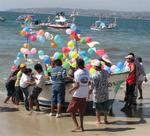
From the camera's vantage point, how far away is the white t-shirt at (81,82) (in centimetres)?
930

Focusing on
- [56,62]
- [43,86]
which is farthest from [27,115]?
[56,62]

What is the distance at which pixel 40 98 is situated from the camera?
38.6ft

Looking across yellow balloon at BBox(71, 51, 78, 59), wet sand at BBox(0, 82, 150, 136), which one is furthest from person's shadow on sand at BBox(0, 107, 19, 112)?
yellow balloon at BBox(71, 51, 78, 59)

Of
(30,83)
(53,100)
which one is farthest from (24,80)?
(53,100)

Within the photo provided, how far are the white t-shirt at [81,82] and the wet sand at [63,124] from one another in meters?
0.80

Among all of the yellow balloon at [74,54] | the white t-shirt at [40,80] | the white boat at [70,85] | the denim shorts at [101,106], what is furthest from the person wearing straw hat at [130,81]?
the white t-shirt at [40,80]

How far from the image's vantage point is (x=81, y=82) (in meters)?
9.34

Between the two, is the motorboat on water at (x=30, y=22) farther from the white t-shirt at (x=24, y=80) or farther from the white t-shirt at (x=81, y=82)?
the white t-shirt at (x=81, y=82)

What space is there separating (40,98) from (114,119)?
7.03ft

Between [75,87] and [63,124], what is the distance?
1.29 metres

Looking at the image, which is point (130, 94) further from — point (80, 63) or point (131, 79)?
point (80, 63)

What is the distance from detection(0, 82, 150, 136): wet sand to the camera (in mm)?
9375

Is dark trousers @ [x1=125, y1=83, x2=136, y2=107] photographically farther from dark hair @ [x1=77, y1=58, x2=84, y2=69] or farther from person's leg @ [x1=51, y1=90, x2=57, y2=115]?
dark hair @ [x1=77, y1=58, x2=84, y2=69]

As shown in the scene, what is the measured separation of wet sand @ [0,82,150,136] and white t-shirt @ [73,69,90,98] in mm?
797
